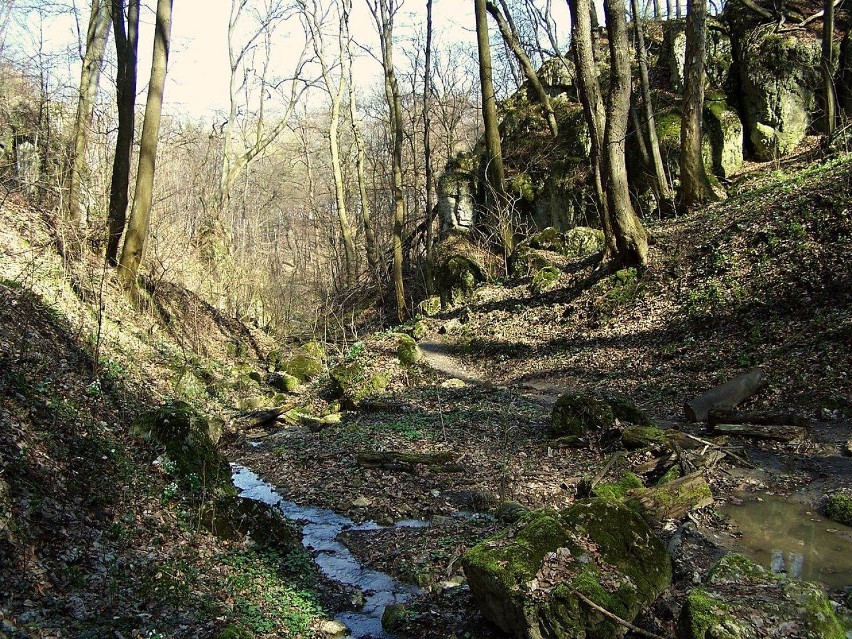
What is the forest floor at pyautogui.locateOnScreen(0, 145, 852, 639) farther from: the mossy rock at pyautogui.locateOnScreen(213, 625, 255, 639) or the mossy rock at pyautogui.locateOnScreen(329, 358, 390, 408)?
the mossy rock at pyautogui.locateOnScreen(329, 358, 390, 408)

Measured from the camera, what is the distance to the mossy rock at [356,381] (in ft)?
45.0

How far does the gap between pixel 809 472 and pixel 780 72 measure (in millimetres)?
16025

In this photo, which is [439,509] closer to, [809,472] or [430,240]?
[809,472]

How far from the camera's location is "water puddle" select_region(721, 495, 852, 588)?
4.85 m

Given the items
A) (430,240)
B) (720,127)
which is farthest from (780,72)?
(430,240)

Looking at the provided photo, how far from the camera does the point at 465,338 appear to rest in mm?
17094

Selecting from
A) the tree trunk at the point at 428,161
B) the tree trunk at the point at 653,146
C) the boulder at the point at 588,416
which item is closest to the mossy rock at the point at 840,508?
the boulder at the point at 588,416

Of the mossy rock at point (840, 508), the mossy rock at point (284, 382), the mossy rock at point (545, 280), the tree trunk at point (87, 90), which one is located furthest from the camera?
the mossy rock at point (545, 280)

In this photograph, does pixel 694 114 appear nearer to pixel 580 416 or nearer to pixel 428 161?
pixel 428 161

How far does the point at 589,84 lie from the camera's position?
14586 millimetres

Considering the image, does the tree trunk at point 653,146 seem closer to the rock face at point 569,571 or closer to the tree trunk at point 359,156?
the tree trunk at point 359,156

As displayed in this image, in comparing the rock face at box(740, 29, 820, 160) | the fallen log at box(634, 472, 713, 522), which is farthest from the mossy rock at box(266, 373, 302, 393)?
the rock face at box(740, 29, 820, 160)

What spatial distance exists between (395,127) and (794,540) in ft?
66.9

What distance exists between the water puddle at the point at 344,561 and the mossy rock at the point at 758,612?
7.57 feet
